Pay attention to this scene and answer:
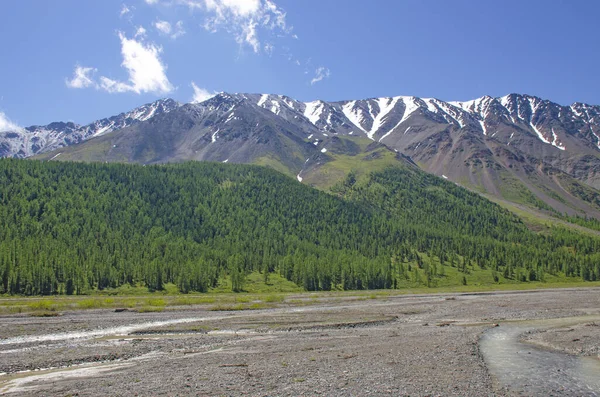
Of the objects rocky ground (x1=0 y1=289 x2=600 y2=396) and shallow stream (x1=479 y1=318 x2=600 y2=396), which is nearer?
shallow stream (x1=479 y1=318 x2=600 y2=396)

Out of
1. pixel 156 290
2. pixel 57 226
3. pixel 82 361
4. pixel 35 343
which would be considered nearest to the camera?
pixel 82 361

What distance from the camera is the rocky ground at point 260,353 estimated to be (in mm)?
26062

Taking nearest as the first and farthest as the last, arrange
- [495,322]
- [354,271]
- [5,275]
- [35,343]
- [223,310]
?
[35,343] < [495,322] < [223,310] < [5,275] < [354,271]

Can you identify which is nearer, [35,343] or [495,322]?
[35,343]

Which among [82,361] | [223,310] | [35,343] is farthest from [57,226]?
[82,361]

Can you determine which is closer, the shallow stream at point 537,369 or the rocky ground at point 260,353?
the shallow stream at point 537,369

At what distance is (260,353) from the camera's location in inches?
1497

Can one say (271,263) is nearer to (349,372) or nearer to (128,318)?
(128,318)

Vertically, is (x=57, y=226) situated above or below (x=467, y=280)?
above

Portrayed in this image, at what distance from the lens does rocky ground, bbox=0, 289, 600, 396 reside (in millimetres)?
26062

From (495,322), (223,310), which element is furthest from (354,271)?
(495,322)

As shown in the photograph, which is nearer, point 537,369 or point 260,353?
point 537,369

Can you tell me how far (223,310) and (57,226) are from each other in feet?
485

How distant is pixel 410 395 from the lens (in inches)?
934
